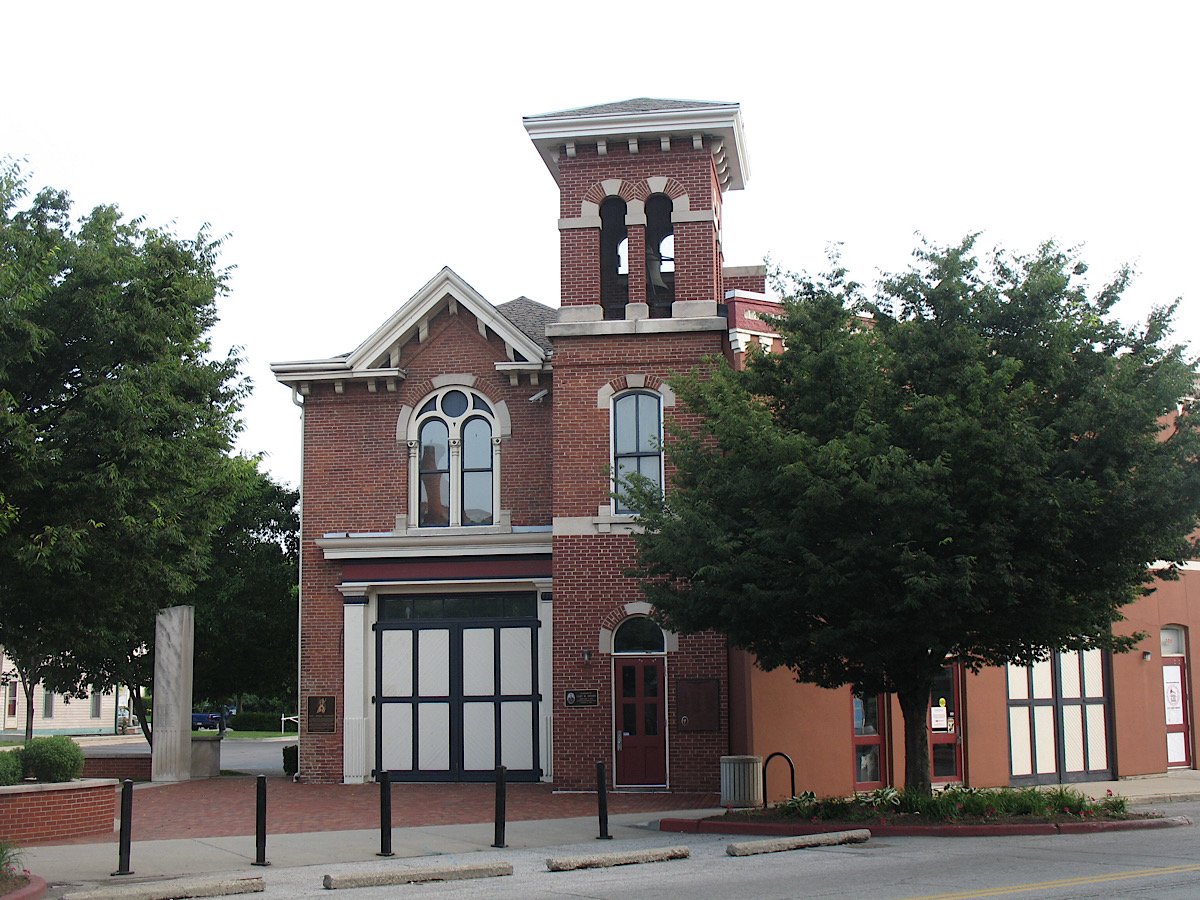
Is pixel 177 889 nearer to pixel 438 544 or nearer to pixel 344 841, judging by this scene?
pixel 344 841

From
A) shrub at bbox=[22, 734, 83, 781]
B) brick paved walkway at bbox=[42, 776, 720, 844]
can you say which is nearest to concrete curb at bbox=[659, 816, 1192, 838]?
brick paved walkway at bbox=[42, 776, 720, 844]

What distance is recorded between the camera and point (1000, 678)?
22766 mm

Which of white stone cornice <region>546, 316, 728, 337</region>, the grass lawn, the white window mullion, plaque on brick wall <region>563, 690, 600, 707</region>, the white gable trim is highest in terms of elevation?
the white gable trim

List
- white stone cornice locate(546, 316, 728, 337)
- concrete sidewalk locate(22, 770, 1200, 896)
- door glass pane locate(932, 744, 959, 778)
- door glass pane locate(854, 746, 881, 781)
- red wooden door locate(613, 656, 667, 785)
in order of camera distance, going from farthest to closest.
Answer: door glass pane locate(932, 744, 959, 778) → white stone cornice locate(546, 316, 728, 337) → red wooden door locate(613, 656, 667, 785) → door glass pane locate(854, 746, 881, 781) → concrete sidewalk locate(22, 770, 1200, 896)

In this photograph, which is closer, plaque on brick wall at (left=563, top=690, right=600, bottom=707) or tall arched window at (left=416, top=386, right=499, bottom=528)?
plaque on brick wall at (left=563, top=690, right=600, bottom=707)

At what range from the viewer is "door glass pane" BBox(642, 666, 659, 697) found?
21.7 meters

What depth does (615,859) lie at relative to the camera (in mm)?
13609

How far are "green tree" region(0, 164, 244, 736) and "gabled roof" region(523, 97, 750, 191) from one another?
7.67 meters

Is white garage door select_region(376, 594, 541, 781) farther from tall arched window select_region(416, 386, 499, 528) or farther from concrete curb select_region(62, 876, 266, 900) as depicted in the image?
concrete curb select_region(62, 876, 266, 900)

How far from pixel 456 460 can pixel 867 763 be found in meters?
8.69

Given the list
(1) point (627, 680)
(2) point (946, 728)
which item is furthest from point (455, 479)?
(2) point (946, 728)

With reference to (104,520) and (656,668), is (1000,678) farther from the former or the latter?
(104,520)

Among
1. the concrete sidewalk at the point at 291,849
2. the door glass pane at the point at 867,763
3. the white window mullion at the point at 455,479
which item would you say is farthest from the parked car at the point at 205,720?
the concrete sidewalk at the point at 291,849

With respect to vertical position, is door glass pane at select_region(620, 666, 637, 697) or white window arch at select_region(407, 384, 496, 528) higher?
white window arch at select_region(407, 384, 496, 528)
